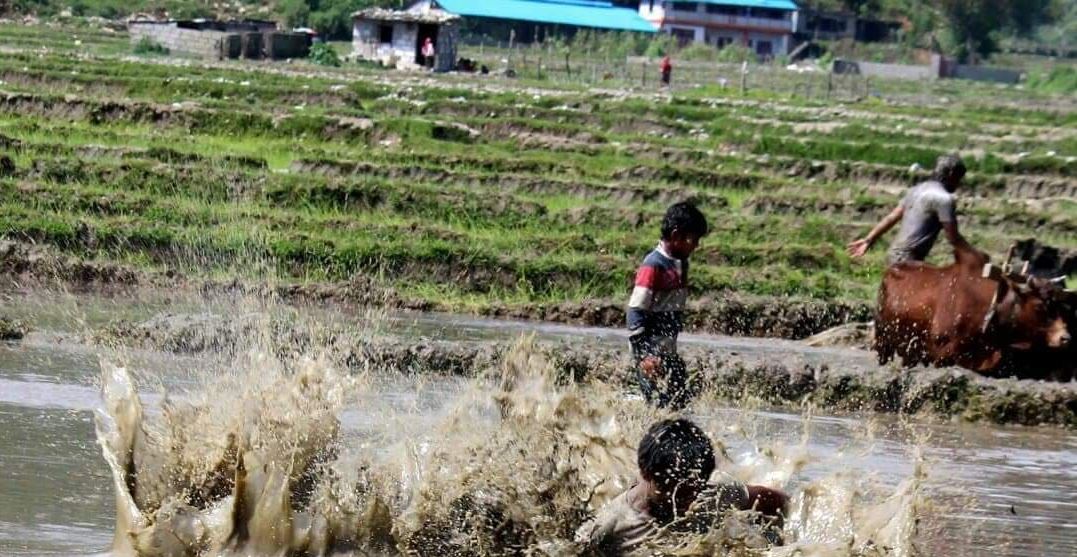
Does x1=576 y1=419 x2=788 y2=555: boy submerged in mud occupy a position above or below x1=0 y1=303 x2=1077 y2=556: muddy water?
above

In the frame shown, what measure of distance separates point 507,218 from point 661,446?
12.1 metres

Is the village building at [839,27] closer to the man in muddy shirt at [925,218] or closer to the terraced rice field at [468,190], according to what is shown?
the terraced rice field at [468,190]

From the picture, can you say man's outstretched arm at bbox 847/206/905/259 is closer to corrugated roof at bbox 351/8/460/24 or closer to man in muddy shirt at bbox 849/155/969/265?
man in muddy shirt at bbox 849/155/969/265

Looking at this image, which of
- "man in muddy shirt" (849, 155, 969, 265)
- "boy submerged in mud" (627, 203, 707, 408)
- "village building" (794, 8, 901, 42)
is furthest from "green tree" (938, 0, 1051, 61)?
"boy submerged in mud" (627, 203, 707, 408)

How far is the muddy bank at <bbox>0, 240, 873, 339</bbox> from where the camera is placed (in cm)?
1395

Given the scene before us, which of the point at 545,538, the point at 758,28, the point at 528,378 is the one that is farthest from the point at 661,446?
the point at 758,28

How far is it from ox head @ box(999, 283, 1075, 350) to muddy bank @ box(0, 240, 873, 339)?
2726 mm

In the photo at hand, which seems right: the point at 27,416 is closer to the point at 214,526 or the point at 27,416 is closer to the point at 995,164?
the point at 214,526

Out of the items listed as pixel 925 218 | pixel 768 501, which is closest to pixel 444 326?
pixel 925 218

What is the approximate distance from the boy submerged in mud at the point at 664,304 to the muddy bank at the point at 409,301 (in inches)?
262

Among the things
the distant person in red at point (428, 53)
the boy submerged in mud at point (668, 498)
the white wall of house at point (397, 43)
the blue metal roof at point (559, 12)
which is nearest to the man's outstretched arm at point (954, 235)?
the boy submerged in mud at point (668, 498)

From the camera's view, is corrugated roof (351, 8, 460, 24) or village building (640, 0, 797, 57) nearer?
corrugated roof (351, 8, 460, 24)

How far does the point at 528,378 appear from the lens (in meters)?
7.29

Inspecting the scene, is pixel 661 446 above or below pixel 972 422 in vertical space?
above
